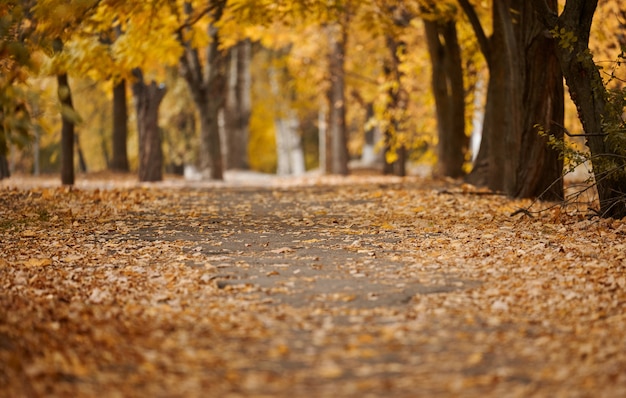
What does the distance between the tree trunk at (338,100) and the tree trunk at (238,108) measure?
20.0 feet

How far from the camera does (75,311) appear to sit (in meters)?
6.61

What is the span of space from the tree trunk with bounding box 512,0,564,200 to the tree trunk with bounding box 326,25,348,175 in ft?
40.2

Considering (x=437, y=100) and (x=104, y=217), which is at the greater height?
(x=437, y=100)

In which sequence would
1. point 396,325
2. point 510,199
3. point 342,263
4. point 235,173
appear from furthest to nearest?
point 235,173
point 510,199
point 342,263
point 396,325

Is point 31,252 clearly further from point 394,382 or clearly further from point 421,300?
point 394,382

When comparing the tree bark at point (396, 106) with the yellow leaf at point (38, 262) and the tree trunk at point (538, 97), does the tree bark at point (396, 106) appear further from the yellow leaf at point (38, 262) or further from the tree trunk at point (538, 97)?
the yellow leaf at point (38, 262)

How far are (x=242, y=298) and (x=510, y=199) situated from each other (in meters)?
8.11

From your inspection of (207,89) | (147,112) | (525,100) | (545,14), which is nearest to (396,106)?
(207,89)

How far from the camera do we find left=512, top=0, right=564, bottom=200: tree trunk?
43.9 feet

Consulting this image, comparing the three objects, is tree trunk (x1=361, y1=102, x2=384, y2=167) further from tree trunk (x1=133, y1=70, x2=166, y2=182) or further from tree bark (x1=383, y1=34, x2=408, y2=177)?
tree trunk (x1=133, y1=70, x2=166, y2=182)

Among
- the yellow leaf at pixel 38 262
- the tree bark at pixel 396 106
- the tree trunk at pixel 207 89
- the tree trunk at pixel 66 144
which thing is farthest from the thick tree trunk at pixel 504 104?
the tree trunk at pixel 207 89

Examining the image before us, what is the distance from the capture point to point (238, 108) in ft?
106

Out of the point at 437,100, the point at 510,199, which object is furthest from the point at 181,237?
the point at 437,100

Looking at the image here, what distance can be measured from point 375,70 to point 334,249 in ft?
73.8
